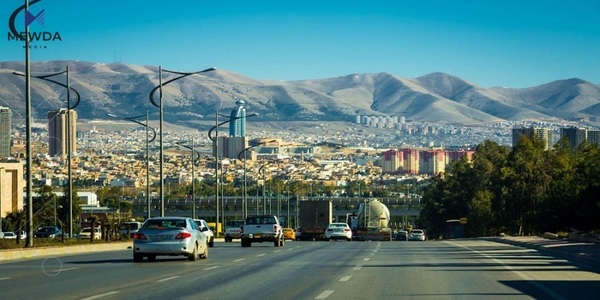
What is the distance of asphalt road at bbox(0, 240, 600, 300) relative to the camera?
2386cm

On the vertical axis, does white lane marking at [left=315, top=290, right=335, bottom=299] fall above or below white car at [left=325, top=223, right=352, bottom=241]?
above

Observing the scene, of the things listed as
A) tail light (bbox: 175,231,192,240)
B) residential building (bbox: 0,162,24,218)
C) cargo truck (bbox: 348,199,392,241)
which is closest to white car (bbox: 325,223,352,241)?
cargo truck (bbox: 348,199,392,241)

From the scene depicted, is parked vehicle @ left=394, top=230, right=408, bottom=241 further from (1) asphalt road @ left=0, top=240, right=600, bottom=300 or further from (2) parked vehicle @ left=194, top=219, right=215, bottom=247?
(1) asphalt road @ left=0, top=240, right=600, bottom=300

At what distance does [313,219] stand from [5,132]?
37.1 meters

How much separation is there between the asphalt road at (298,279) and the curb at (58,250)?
306 centimetres

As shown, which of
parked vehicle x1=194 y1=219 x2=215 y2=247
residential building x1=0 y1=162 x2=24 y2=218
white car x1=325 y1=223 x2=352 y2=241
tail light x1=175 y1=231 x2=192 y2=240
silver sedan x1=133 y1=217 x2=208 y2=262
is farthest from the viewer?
residential building x1=0 y1=162 x2=24 y2=218

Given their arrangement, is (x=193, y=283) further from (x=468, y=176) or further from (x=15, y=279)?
(x=468, y=176)

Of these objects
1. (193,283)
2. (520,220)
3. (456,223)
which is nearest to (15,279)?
(193,283)

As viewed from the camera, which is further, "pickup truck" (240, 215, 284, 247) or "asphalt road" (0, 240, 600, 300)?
"pickup truck" (240, 215, 284, 247)

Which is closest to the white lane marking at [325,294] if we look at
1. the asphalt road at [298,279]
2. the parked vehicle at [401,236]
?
the asphalt road at [298,279]

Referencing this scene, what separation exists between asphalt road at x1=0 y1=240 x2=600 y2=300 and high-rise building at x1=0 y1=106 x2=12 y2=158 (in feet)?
228

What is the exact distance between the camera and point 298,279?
28.4 m

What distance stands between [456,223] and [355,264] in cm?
10263

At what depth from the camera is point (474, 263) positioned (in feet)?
124
